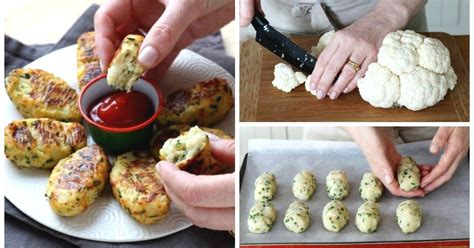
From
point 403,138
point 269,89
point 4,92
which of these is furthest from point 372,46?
point 4,92

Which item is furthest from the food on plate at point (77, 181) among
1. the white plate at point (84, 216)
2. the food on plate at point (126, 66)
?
the food on plate at point (126, 66)

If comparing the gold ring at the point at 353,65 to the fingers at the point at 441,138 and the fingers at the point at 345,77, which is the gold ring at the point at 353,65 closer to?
the fingers at the point at 345,77

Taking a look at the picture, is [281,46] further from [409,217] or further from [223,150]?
[409,217]

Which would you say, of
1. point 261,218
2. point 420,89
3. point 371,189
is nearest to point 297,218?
point 261,218

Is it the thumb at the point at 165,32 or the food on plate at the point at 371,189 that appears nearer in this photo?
the thumb at the point at 165,32

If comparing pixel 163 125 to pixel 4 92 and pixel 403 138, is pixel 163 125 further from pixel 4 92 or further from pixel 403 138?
pixel 403 138
